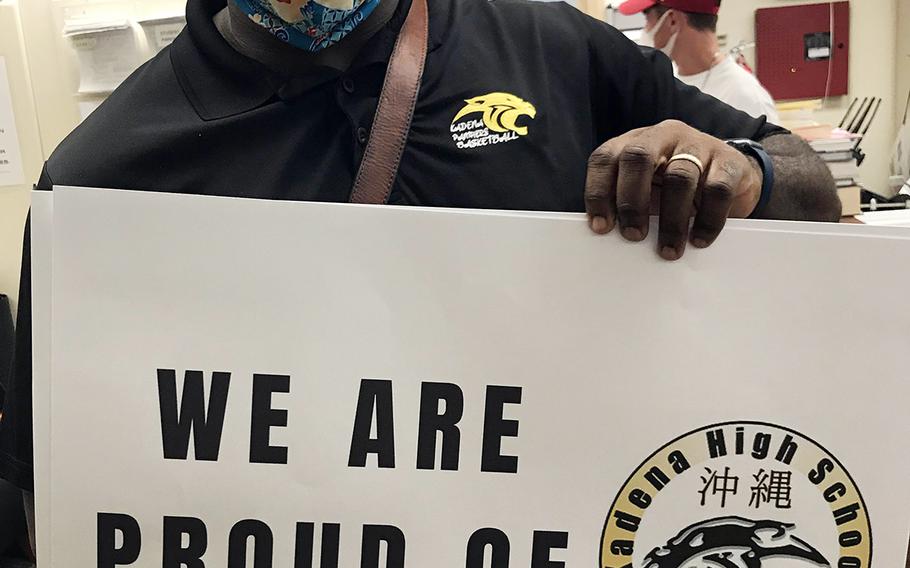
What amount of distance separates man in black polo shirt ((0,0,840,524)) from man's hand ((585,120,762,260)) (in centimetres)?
10

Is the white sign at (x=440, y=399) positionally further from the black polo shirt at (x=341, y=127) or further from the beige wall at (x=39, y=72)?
the beige wall at (x=39, y=72)

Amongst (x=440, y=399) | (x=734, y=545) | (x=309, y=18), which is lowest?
(x=734, y=545)

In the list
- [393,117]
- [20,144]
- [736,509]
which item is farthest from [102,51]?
[736,509]

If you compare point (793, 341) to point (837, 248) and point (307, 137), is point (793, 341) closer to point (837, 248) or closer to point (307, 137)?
point (837, 248)

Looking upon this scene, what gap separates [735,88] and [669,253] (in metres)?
1.98

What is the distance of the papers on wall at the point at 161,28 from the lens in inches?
77.9

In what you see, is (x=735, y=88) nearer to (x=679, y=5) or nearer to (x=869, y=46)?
(x=679, y=5)

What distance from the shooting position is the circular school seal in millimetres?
622

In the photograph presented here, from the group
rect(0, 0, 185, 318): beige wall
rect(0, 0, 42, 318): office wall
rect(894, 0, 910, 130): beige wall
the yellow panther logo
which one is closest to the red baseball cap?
rect(894, 0, 910, 130): beige wall

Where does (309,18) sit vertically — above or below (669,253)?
above

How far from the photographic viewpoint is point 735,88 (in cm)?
234

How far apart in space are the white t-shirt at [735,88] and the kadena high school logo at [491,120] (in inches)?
67.0

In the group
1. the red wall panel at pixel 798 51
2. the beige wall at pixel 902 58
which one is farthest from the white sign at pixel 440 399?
the beige wall at pixel 902 58

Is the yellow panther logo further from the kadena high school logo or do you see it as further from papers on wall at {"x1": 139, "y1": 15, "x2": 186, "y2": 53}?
papers on wall at {"x1": 139, "y1": 15, "x2": 186, "y2": 53}
